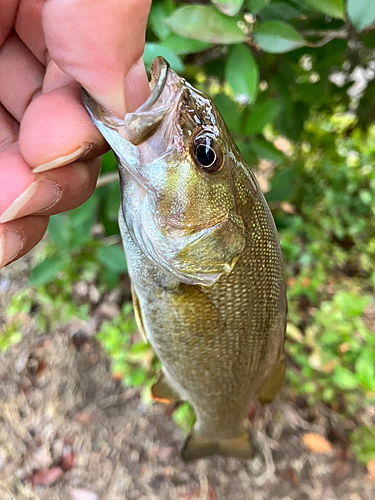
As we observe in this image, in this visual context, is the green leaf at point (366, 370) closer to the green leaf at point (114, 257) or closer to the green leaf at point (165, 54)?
the green leaf at point (114, 257)

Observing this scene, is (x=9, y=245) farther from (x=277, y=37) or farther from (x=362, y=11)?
(x=362, y=11)

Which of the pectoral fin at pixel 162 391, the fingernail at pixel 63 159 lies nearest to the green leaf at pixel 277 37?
the fingernail at pixel 63 159

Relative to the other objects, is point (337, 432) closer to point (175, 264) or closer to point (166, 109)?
point (175, 264)

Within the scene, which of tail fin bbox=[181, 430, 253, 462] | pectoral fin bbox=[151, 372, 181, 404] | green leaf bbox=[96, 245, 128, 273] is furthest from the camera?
green leaf bbox=[96, 245, 128, 273]

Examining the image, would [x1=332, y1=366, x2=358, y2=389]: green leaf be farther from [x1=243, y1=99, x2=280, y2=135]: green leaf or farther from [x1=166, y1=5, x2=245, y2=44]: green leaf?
[x1=166, y1=5, x2=245, y2=44]: green leaf

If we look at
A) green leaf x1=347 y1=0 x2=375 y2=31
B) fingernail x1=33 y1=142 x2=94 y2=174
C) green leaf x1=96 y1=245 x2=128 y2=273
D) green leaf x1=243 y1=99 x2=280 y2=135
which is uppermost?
fingernail x1=33 y1=142 x2=94 y2=174

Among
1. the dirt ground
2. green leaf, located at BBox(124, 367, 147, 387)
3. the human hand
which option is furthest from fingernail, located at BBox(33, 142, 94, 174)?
the dirt ground

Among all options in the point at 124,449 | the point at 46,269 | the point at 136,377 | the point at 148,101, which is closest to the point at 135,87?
the point at 148,101

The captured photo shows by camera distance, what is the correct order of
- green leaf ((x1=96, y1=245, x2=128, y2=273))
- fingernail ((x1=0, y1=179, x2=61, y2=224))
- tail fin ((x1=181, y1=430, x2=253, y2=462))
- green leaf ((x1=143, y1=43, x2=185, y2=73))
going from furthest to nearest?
1. green leaf ((x1=96, y1=245, x2=128, y2=273))
2. tail fin ((x1=181, y1=430, x2=253, y2=462))
3. green leaf ((x1=143, y1=43, x2=185, y2=73))
4. fingernail ((x1=0, y1=179, x2=61, y2=224))
